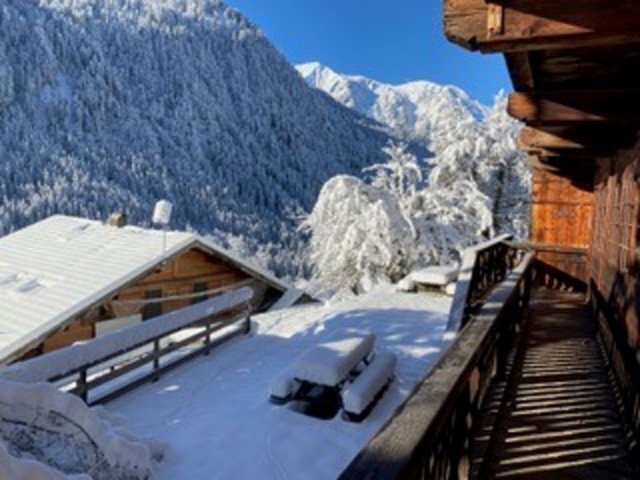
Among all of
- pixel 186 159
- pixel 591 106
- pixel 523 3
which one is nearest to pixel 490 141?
pixel 591 106

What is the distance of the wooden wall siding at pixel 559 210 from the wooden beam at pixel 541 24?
407 inches

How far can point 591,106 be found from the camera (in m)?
4.93

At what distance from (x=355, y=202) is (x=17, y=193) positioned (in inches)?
2776

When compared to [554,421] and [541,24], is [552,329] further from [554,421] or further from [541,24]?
[541,24]

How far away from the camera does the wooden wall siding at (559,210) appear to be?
486 inches

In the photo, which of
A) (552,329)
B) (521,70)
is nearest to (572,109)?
(521,70)

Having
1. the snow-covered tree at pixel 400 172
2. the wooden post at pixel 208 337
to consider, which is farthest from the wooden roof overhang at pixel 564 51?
the snow-covered tree at pixel 400 172

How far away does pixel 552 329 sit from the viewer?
8180mm

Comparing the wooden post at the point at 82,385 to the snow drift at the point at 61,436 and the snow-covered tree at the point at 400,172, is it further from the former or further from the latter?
the snow-covered tree at the point at 400,172

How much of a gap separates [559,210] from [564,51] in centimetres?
999

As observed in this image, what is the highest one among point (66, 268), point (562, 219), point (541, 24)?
point (541, 24)

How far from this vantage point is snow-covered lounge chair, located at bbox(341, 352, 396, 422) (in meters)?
7.12

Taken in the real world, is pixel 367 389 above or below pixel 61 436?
below

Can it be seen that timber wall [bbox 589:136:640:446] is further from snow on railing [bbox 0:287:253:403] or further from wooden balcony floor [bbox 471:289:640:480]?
snow on railing [bbox 0:287:253:403]
